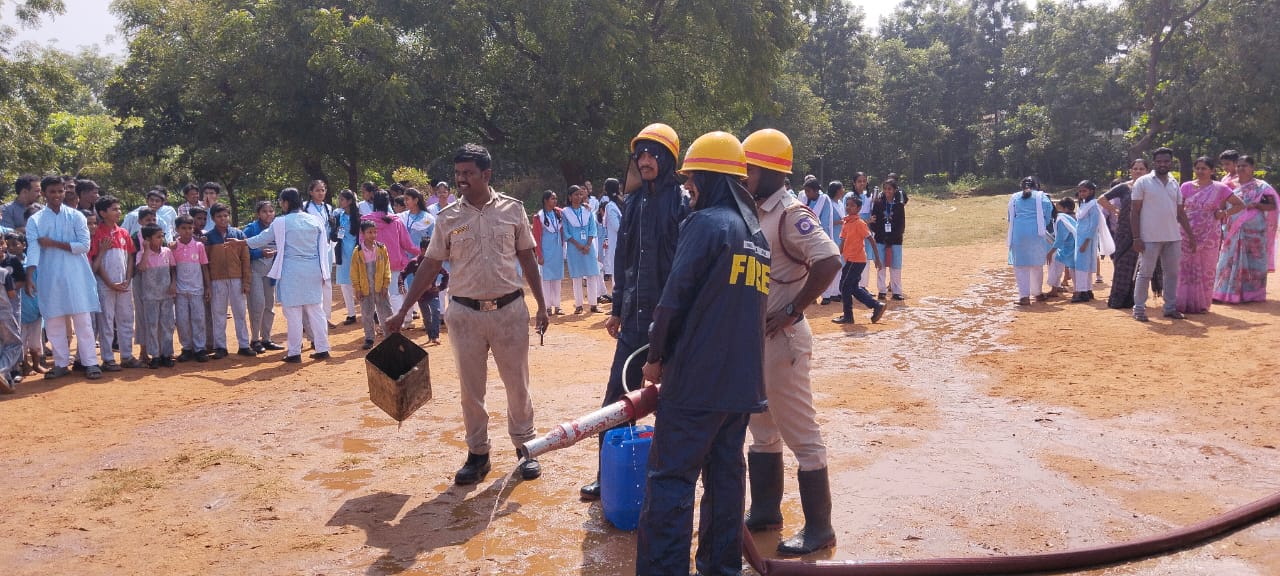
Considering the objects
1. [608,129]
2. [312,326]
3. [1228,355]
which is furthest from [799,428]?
[608,129]

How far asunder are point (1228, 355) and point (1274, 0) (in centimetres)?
2688

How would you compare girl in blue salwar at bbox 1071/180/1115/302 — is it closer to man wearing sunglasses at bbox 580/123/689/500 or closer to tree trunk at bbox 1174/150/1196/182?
man wearing sunglasses at bbox 580/123/689/500

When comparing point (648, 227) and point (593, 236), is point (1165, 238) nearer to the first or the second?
point (593, 236)

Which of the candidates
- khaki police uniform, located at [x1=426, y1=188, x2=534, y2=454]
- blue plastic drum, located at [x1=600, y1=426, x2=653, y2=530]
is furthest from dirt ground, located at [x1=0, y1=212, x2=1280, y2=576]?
khaki police uniform, located at [x1=426, y1=188, x2=534, y2=454]

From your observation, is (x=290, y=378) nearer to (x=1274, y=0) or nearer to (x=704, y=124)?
(x=704, y=124)

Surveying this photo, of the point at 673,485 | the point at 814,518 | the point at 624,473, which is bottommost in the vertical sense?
the point at 814,518

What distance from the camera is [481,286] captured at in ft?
17.1

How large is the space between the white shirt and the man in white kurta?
11.1 meters

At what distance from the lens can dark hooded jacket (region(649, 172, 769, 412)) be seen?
344 cm

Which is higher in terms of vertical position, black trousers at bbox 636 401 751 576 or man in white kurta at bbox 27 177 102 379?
man in white kurta at bbox 27 177 102 379

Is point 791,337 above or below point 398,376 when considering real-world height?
above

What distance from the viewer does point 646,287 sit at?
183 inches

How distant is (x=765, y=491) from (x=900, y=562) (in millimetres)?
850

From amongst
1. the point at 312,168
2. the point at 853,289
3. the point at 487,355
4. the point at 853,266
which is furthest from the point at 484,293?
the point at 312,168
